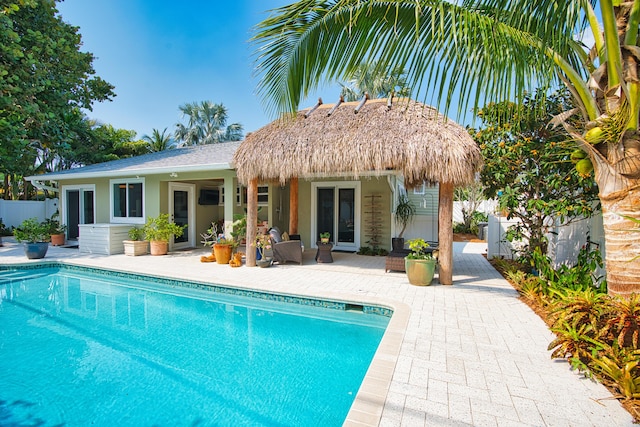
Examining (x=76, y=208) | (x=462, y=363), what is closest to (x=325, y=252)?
(x=462, y=363)

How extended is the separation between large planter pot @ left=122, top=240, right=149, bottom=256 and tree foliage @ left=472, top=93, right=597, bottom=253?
11120mm

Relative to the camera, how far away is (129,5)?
11.2m

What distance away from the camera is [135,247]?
1096 cm

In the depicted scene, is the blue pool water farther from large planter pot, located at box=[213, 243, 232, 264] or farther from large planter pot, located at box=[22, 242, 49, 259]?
large planter pot, located at box=[22, 242, 49, 259]

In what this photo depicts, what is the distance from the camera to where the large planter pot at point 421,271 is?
6.99 metres

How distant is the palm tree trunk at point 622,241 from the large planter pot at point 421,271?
3.82m

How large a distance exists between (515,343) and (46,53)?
18138 mm

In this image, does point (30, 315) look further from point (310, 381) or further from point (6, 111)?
point (6, 111)

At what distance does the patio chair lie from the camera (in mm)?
9430

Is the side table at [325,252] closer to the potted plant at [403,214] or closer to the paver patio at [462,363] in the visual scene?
the paver patio at [462,363]

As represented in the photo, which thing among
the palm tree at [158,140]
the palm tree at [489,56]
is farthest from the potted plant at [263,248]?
the palm tree at [158,140]

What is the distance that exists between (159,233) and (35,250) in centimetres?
377

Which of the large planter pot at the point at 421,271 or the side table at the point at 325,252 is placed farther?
the side table at the point at 325,252

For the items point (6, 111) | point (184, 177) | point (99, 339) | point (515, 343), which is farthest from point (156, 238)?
A: point (515, 343)
